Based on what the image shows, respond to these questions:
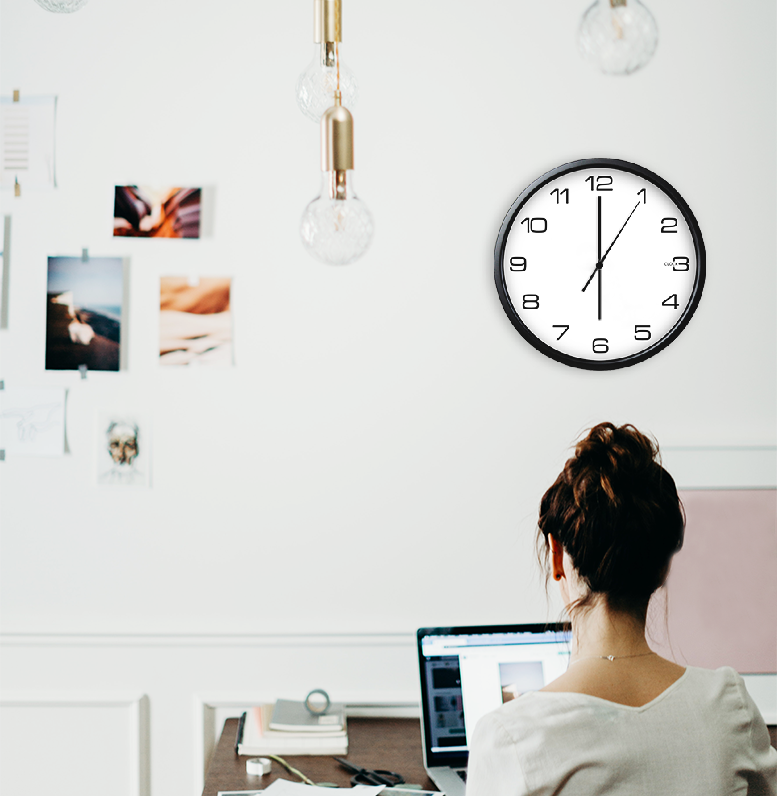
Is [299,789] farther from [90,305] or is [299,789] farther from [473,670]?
[90,305]

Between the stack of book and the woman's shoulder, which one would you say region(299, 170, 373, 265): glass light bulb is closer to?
the woman's shoulder

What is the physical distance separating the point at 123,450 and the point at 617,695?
4.27 ft

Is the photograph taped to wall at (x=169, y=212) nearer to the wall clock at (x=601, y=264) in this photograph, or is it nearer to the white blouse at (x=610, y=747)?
the wall clock at (x=601, y=264)

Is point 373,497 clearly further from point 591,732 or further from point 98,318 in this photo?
point 591,732

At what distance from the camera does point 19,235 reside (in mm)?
1792

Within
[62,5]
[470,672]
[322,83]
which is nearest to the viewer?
[62,5]

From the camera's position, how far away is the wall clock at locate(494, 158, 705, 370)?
5.87 feet

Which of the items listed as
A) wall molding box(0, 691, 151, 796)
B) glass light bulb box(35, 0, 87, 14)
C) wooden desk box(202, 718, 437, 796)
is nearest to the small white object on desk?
wooden desk box(202, 718, 437, 796)

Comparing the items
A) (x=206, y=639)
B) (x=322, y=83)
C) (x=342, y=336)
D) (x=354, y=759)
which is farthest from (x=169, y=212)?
(x=354, y=759)

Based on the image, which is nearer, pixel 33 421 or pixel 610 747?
pixel 610 747

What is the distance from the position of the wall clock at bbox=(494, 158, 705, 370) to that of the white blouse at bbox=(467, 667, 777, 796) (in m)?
1.03

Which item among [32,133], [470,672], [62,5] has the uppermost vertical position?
[32,133]

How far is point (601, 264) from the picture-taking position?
1.80 meters

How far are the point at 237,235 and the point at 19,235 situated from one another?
0.52 m
